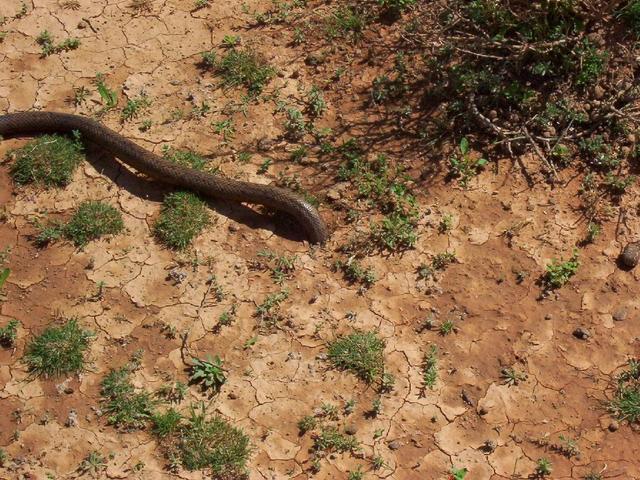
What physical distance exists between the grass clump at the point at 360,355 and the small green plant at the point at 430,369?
1.14 ft

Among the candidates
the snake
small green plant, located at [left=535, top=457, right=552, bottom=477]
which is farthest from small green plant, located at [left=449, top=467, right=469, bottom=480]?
the snake

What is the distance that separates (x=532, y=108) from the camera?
6891mm

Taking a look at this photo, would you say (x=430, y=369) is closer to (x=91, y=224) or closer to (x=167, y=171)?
(x=167, y=171)

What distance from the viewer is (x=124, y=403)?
562 cm

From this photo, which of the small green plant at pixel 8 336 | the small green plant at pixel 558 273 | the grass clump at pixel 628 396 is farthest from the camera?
the small green plant at pixel 558 273

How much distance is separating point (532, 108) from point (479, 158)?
2.26ft

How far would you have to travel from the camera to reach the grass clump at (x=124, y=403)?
5.55 meters

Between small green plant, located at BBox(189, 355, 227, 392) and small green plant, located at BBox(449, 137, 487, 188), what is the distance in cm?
285

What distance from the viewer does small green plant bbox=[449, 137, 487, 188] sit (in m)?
6.83

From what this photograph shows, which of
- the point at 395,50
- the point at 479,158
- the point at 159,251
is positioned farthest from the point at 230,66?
the point at 479,158

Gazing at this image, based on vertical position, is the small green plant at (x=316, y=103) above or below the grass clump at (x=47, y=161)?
above

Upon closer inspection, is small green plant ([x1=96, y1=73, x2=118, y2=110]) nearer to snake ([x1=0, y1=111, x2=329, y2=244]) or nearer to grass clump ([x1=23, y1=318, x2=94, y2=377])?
snake ([x1=0, y1=111, x2=329, y2=244])

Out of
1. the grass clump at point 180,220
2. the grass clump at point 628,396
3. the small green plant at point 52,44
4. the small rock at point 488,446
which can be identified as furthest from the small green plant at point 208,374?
the small green plant at point 52,44

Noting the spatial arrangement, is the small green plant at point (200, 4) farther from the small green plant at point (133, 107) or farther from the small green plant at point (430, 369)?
the small green plant at point (430, 369)
